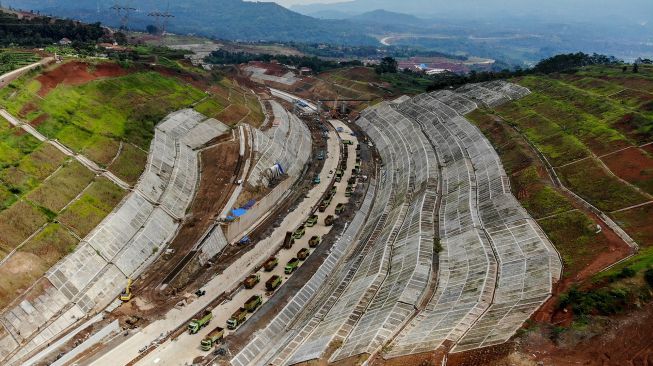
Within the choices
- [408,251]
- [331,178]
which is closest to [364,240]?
[408,251]

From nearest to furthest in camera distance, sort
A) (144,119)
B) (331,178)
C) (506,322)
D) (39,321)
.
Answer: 1. (506,322)
2. (39,321)
3. (144,119)
4. (331,178)

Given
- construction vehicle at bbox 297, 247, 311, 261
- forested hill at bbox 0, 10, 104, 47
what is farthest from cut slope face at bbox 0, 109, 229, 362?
forested hill at bbox 0, 10, 104, 47

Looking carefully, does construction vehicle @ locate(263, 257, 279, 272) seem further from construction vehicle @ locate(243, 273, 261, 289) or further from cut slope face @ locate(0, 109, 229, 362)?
cut slope face @ locate(0, 109, 229, 362)

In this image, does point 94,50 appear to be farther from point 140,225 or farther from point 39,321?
point 39,321

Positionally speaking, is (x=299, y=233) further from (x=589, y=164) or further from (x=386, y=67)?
(x=386, y=67)

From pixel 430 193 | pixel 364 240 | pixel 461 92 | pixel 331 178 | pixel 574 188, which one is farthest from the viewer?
pixel 461 92
